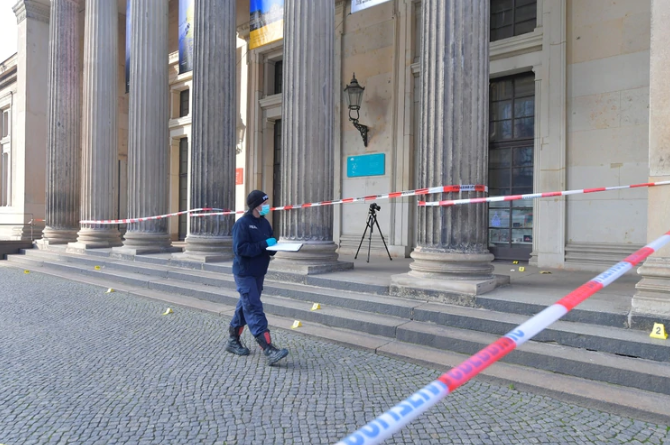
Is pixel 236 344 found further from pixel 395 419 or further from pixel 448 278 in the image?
pixel 395 419

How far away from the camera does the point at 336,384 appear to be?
4.12 metres

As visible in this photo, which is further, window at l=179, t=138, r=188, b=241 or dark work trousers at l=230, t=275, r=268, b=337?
window at l=179, t=138, r=188, b=241

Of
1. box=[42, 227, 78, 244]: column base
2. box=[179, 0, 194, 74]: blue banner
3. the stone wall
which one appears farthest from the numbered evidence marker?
box=[42, 227, 78, 244]: column base

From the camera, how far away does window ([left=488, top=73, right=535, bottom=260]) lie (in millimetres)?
9773

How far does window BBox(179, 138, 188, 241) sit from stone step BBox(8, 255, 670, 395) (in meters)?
9.60

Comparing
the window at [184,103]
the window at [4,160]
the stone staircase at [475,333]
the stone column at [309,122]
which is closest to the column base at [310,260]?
the stone column at [309,122]

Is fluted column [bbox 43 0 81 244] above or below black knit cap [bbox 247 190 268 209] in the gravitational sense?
above

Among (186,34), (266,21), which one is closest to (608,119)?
(266,21)

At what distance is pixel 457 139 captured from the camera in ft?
19.4

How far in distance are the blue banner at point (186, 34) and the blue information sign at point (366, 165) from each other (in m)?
4.55

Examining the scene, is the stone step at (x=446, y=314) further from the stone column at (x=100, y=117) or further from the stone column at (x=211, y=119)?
the stone column at (x=100, y=117)

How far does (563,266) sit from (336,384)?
6182mm

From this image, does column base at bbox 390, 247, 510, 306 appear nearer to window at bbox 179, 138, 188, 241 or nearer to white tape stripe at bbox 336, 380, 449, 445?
white tape stripe at bbox 336, 380, 449, 445

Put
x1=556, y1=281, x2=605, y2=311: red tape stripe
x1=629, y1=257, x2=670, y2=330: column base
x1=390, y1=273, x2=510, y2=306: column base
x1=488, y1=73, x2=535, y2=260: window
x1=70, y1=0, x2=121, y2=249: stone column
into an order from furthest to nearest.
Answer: x1=70, y1=0, x2=121, y2=249: stone column < x1=488, y1=73, x2=535, y2=260: window < x1=390, y1=273, x2=510, y2=306: column base < x1=629, y1=257, x2=670, y2=330: column base < x1=556, y1=281, x2=605, y2=311: red tape stripe
